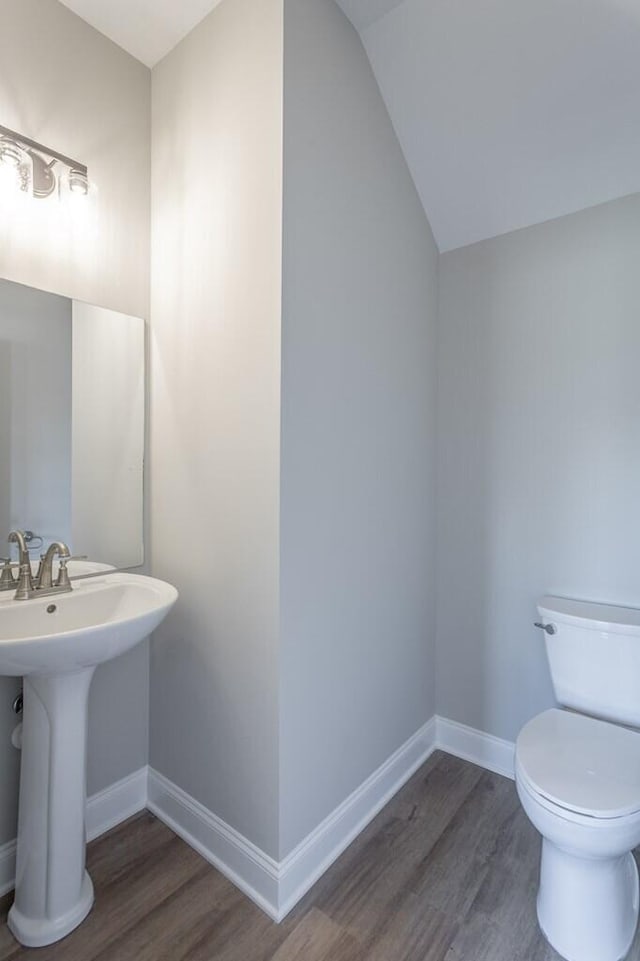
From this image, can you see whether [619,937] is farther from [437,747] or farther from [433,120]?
[433,120]

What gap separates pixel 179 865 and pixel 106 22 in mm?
2629

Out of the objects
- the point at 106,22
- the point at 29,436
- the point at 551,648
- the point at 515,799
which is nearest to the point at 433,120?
the point at 106,22

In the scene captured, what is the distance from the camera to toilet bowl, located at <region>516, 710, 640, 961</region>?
1.13m

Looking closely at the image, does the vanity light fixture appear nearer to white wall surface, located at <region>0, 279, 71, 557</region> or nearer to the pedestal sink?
white wall surface, located at <region>0, 279, 71, 557</region>

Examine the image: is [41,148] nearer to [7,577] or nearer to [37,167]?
[37,167]

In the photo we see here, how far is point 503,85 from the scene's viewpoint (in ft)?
5.00

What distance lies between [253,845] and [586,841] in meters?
0.88

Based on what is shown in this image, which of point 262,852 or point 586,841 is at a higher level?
point 586,841

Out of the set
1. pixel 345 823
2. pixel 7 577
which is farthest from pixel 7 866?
pixel 345 823

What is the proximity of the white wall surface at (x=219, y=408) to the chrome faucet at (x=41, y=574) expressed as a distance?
332mm

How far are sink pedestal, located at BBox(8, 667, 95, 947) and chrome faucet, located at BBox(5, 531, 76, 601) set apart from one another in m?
0.23

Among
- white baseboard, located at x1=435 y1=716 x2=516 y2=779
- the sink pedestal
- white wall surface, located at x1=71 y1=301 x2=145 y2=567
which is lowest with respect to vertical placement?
white baseboard, located at x1=435 y1=716 x2=516 y2=779

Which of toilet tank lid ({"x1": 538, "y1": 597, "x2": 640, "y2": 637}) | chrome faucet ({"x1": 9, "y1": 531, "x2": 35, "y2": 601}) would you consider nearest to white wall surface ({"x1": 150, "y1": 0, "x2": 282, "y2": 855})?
chrome faucet ({"x1": 9, "y1": 531, "x2": 35, "y2": 601})

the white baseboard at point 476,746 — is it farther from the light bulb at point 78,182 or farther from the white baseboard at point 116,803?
the light bulb at point 78,182
